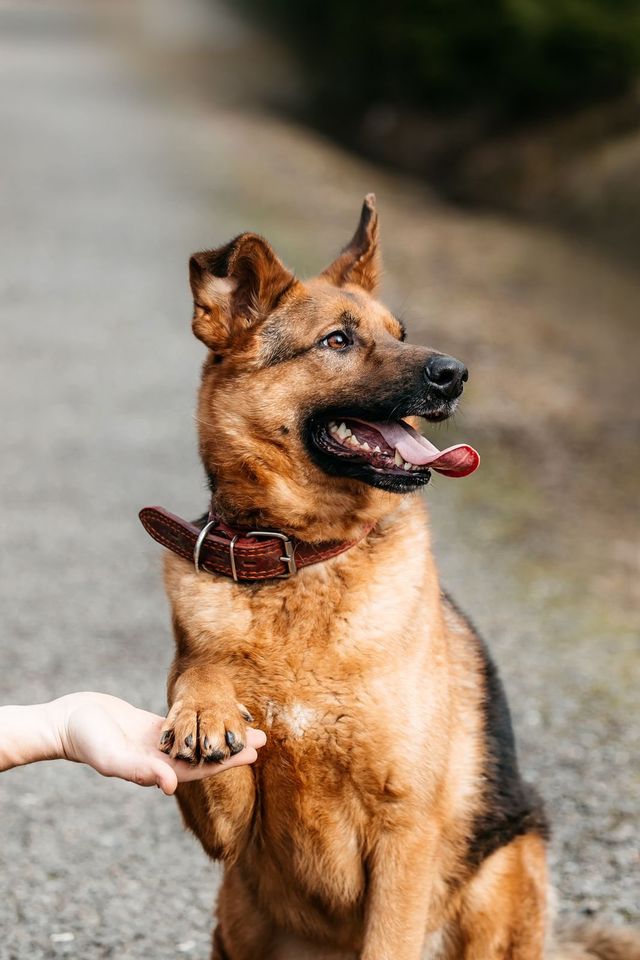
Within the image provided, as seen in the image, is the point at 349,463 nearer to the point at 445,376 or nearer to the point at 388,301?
the point at 445,376

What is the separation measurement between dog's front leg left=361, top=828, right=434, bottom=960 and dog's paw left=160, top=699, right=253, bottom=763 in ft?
2.24

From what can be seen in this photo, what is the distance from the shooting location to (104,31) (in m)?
44.0

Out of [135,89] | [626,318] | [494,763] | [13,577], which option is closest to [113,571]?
[13,577]

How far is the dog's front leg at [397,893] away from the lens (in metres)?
3.46

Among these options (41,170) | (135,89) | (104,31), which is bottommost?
(41,170)

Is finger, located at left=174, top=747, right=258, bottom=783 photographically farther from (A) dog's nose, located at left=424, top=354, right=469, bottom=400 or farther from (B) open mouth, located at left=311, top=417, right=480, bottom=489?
(A) dog's nose, located at left=424, top=354, right=469, bottom=400

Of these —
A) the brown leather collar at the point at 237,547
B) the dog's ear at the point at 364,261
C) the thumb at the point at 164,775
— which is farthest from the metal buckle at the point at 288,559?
the dog's ear at the point at 364,261

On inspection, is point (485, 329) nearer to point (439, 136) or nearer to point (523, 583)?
point (523, 583)

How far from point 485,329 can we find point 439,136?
10.1 m

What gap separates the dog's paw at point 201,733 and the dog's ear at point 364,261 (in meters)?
1.96

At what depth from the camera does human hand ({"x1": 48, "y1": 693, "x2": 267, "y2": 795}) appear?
9.66 ft

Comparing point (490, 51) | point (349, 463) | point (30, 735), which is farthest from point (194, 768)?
point (490, 51)

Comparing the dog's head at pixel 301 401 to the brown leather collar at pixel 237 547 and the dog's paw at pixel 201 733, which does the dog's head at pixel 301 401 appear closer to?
the brown leather collar at pixel 237 547

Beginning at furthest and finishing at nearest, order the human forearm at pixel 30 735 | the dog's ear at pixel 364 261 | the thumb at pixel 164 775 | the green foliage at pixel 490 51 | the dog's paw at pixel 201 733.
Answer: the green foliage at pixel 490 51 → the dog's ear at pixel 364 261 → the human forearm at pixel 30 735 → the dog's paw at pixel 201 733 → the thumb at pixel 164 775
